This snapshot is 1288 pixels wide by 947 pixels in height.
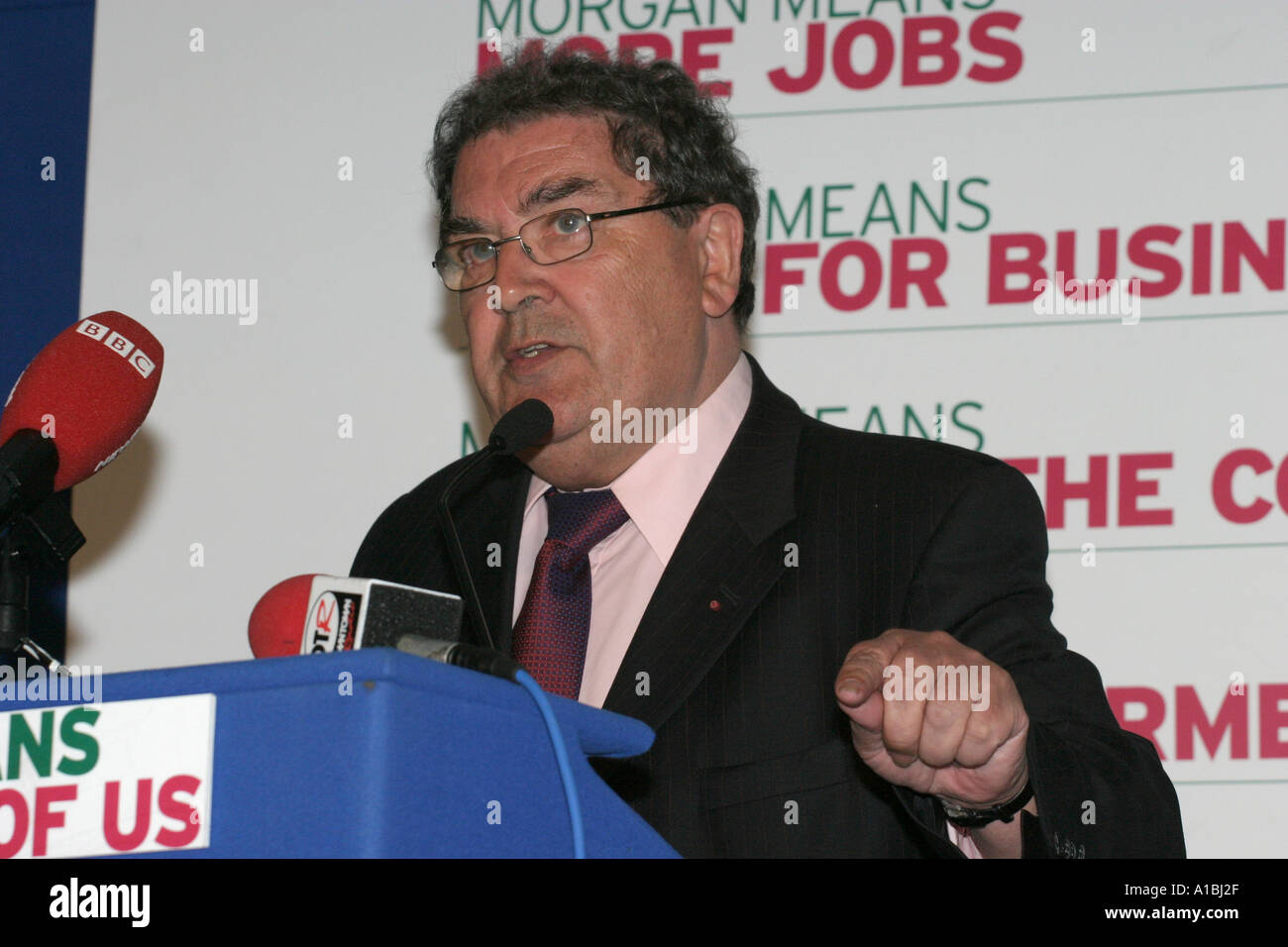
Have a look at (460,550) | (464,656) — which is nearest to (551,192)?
(460,550)

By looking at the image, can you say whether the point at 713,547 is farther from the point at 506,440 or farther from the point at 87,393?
the point at 87,393

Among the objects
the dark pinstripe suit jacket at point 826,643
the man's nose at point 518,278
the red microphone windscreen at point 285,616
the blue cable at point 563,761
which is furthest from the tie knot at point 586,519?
the blue cable at point 563,761

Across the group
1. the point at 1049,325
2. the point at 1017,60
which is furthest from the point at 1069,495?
the point at 1017,60

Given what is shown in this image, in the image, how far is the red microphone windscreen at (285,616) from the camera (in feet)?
4.63

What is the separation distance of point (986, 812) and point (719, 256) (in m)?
1.13

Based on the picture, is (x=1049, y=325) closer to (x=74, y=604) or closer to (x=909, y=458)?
(x=909, y=458)

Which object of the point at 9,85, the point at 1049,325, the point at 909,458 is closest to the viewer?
the point at 909,458

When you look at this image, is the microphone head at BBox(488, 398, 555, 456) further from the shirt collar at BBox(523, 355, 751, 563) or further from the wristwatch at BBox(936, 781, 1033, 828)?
the wristwatch at BBox(936, 781, 1033, 828)

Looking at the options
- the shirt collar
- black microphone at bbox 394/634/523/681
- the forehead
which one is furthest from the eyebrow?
black microphone at bbox 394/634/523/681

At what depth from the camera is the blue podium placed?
1.03 m

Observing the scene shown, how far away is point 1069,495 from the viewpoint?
2701 millimetres

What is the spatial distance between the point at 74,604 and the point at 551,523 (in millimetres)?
1253

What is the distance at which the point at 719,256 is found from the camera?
2.54 m

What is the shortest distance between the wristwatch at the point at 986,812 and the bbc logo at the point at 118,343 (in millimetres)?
979
